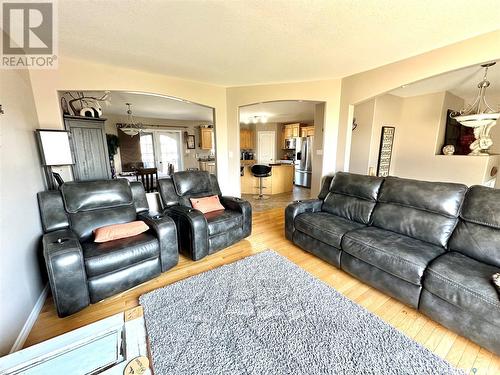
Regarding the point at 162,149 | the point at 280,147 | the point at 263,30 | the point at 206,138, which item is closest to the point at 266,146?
the point at 280,147

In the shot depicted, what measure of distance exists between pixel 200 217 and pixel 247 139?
6356 mm

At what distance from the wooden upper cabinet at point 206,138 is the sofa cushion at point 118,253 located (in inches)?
247

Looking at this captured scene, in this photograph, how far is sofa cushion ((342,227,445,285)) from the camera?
5.61 feet

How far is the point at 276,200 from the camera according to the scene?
540 cm

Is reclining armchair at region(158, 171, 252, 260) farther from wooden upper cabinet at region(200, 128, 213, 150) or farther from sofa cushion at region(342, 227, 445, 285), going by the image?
wooden upper cabinet at region(200, 128, 213, 150)

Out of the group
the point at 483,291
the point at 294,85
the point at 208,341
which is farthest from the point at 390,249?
the point at 294,85

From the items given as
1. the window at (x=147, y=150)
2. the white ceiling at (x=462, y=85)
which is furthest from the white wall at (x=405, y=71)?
the window at (x=147, y=150)

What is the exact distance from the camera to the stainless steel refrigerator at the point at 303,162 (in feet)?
22.3

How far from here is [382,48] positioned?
2.41m

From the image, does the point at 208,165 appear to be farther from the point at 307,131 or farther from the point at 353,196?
the point at 353,196

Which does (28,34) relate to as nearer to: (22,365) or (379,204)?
(22,365)

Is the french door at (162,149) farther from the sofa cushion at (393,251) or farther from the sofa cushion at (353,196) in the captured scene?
the sofa cushion at (393,251)

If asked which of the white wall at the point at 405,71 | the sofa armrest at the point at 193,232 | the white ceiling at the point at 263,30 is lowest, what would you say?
the sofa armrest at the point at 193,232

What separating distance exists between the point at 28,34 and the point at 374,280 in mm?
3924
